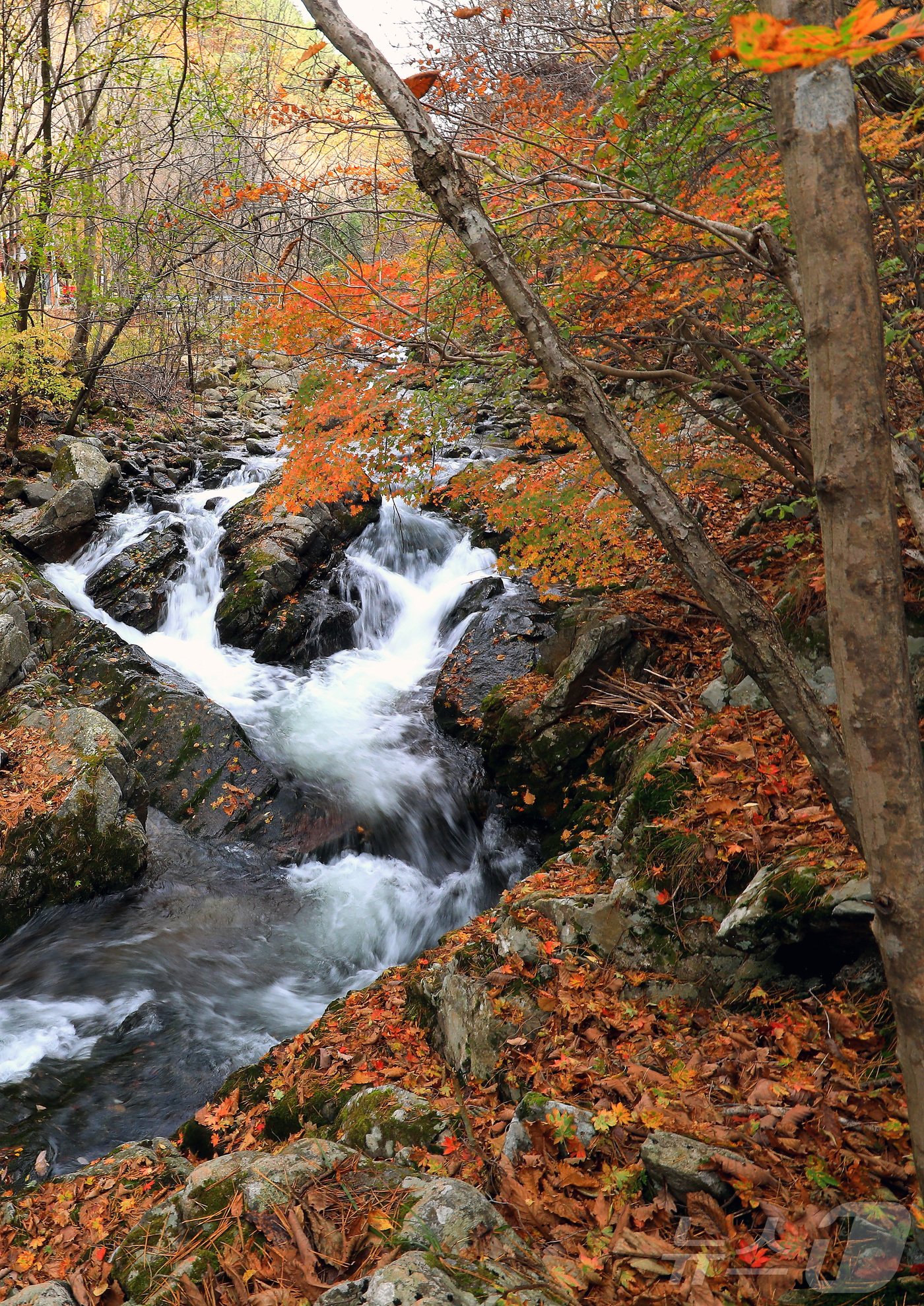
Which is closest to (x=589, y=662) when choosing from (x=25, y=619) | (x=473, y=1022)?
(x=473, y=1022)

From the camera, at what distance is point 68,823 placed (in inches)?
291

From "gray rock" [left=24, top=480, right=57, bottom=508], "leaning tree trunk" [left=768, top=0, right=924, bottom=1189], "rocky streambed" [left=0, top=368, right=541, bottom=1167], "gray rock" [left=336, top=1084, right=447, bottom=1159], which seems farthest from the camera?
"gray rock" [left=24, top=480, right=57, bottom=508]

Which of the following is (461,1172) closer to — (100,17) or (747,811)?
(747,811)

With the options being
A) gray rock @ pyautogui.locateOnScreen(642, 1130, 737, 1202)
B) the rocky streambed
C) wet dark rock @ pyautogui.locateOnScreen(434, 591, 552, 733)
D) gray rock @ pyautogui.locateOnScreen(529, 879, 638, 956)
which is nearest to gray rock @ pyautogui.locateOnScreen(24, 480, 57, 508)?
the rocky streambed

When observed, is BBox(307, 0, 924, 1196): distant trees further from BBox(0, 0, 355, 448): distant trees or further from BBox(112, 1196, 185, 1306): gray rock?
BBox(0, 0, 355, 448): distant trees

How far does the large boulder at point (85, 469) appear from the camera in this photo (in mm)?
13914

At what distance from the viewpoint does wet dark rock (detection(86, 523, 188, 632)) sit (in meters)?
12.2

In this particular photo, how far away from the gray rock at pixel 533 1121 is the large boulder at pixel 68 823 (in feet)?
19.6

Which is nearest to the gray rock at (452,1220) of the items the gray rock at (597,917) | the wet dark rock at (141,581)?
the gray rock at (597,917)

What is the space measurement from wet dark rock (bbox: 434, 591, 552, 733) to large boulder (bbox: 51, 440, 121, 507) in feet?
28.2

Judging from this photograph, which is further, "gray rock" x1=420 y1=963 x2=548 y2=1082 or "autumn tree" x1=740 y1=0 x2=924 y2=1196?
"gray rock" x1=420 y1=963 x2=548 y2=1082

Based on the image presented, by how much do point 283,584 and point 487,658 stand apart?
449 cm

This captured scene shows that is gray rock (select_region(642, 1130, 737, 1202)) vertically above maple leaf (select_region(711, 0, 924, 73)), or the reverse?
maple leaf (select_region(711, 0, 924, 73))

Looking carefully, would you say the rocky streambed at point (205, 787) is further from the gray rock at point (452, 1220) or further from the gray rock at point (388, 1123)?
the gray rock at point (452, 1220)
